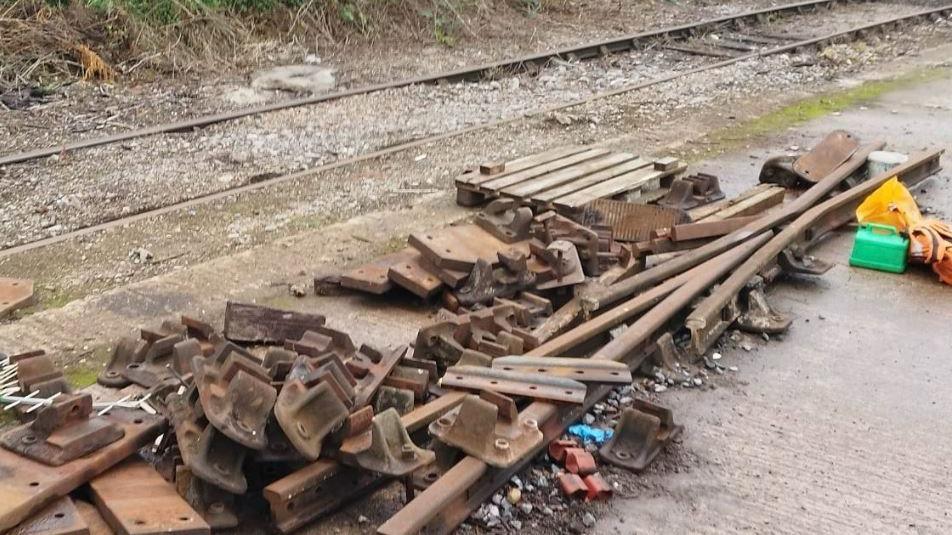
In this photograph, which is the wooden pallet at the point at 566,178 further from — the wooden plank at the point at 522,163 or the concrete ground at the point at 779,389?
the concrete ground at the point at 779,389

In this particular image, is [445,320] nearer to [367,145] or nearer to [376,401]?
[376,401]

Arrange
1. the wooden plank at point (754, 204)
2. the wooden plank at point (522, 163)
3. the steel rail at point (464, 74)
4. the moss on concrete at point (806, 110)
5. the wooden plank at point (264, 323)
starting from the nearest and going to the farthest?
the wooden plank at point (264, 323) < the wooden plank at point (754, 204) < the wooden plank at point (522, 163) < the steel rail at point (464, 74) < the moss on concrete at point (806, 110)

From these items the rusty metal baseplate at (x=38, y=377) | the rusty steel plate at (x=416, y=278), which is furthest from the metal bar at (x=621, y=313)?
the rusty metal baseplate at (x=38, y=377)

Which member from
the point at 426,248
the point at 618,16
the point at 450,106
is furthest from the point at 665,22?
the point at 426,248

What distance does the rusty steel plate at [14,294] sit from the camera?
19.2 ft

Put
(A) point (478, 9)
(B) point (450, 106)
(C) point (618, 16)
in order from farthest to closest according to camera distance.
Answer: (C) point (618, 16) → (A) point (478, 9) → (B) point (450, 106)

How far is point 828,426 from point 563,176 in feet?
12.2

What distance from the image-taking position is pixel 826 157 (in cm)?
838

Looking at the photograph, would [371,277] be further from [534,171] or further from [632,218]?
[534,171]

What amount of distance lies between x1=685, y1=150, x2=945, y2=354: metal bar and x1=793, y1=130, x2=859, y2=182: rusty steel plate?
0.42 metres

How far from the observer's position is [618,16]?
17750mm

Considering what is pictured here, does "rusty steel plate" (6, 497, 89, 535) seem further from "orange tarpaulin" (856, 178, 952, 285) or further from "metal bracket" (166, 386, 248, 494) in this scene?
"orange tarpaulin" (856, 178, 952, 285)

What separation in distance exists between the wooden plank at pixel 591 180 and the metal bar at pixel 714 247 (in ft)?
4.48

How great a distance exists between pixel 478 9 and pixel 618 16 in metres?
2.80
